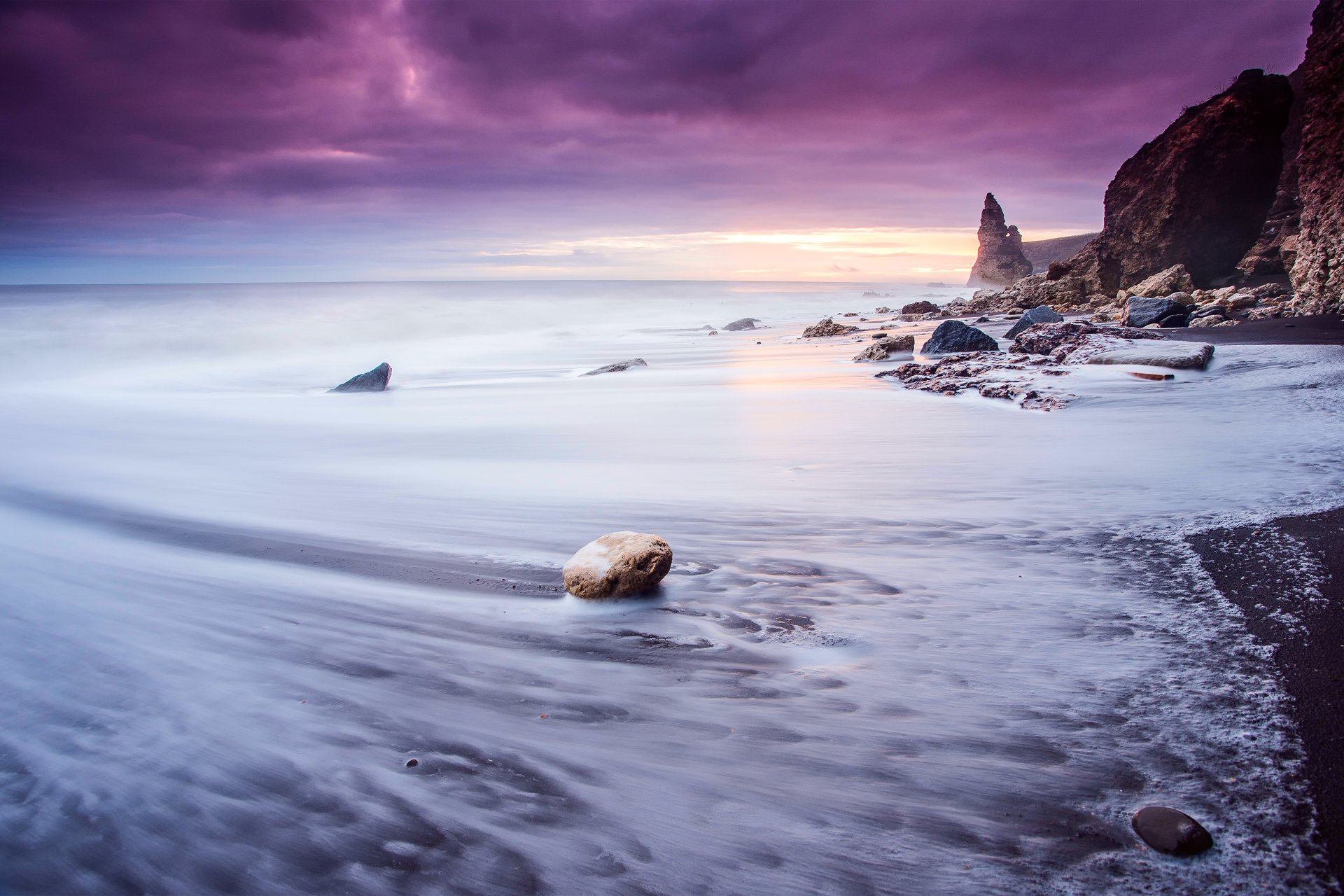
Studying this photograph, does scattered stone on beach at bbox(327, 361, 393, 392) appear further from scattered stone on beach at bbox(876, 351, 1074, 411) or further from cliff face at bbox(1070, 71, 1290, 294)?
cliff face at bbox(1070, 71, 1290, 294)

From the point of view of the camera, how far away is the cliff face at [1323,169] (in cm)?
1004

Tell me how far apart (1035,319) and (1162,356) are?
5.72 meters

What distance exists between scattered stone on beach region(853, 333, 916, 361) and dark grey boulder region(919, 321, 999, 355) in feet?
0.98

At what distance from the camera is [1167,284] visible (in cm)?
1652

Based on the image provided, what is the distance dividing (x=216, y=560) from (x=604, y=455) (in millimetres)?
2894

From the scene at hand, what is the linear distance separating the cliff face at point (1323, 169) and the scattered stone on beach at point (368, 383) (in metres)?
14.9

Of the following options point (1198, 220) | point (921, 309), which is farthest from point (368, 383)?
point (1198, 220)

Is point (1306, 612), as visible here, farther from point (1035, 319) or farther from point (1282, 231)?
point (1282, 231)

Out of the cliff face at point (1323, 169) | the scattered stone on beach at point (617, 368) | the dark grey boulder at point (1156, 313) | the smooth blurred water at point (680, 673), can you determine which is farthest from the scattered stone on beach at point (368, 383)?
the cliff face at point (1323, 169)

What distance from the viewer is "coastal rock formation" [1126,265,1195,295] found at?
16.3 metres

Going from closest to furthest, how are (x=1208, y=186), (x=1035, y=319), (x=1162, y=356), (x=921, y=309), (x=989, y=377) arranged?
(x=1162, y=356), (x=989, y=377), (x=1035, y=319), (x=1208, y=186), (x=921, y=309)

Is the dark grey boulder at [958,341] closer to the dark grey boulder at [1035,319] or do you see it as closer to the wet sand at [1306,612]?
the dark grey boulder at [1035,319]

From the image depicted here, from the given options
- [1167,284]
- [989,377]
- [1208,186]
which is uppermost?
[1208,186]

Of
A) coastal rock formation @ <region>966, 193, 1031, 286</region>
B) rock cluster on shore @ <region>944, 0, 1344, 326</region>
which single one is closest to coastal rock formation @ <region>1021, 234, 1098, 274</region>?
coastal rock formation @ <region>966, 193, 1031, 286</region>
